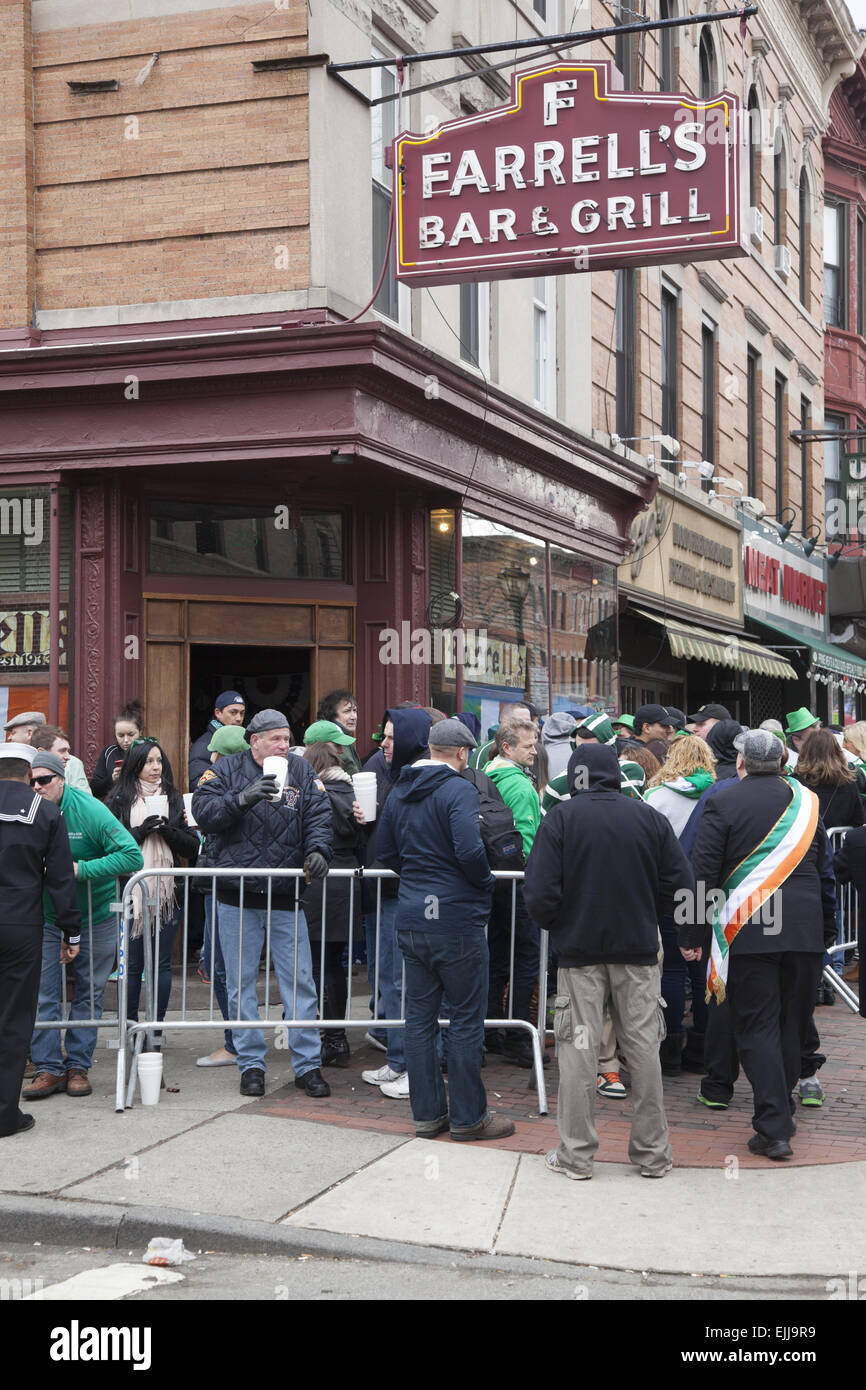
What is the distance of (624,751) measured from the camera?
948cm

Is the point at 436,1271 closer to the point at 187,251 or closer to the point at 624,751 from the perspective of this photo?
the point at 624,751

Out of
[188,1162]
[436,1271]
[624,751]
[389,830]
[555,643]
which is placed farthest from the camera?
[555,643]

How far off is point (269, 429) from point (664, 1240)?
661 centimetres

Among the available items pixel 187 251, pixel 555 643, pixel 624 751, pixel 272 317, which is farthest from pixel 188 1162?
pixel 555 643

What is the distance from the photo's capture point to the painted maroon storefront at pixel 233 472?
10.4m

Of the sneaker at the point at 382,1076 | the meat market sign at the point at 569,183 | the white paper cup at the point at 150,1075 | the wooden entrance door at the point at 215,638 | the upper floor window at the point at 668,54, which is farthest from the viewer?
the upper floor window at the point at 668,54

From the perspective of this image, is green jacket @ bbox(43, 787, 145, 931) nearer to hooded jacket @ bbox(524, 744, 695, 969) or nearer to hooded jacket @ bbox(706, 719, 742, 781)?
hooded jacket @ bbox(524, 744, 695, 969)

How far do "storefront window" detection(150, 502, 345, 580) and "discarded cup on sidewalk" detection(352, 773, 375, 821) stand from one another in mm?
Answer: 3763

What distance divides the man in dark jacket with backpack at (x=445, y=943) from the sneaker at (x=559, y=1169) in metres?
0.47

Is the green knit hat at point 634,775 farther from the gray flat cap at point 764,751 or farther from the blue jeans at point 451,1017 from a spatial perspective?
the blue jeans at point 451,1017

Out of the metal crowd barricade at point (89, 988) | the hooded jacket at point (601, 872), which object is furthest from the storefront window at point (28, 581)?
the hooded jacket at point (601, 872)

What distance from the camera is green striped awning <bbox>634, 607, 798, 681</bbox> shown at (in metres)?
16.9
